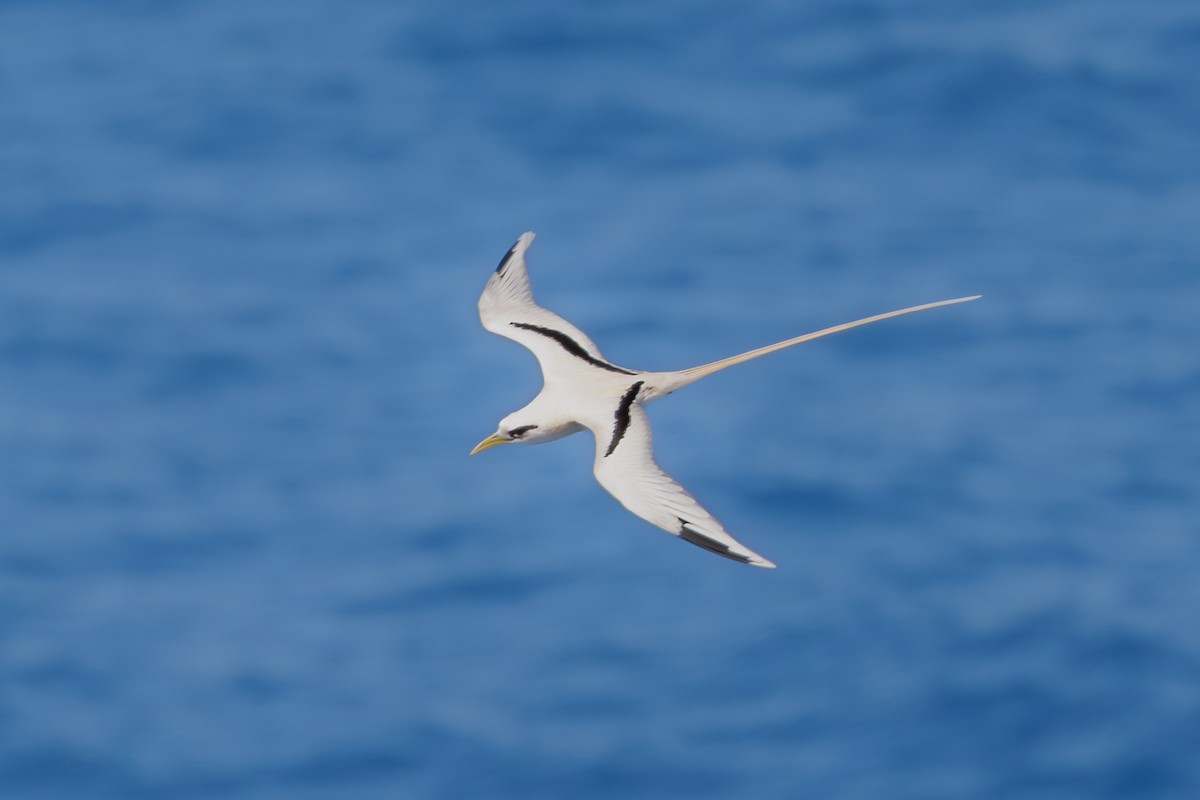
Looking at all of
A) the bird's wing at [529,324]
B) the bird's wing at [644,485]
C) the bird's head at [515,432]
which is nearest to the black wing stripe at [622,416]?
the bird's wing at [644,485]

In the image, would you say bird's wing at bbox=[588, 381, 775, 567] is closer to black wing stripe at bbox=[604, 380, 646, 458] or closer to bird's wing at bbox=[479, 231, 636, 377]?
black wing stripe at bbox=[604, 380, 646, 458]

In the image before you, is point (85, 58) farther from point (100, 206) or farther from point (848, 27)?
point (848, 27)

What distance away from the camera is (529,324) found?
49.7ft

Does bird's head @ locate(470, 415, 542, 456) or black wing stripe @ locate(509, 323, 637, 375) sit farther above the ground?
black wing stripe @ locate(509, 323, 637, 375)

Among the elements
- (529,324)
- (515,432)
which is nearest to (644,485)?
(515,432)

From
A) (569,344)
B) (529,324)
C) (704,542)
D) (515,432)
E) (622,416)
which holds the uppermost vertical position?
(529,324)

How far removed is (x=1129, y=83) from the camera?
2845 centimetres

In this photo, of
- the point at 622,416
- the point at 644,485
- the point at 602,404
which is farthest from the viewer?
the point at 602,404

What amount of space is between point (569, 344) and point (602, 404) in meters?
1.27

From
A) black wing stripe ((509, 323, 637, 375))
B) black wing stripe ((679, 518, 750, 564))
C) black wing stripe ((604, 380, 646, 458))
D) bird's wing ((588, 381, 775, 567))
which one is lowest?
black wing stripe ((679, 518, 750, 564))

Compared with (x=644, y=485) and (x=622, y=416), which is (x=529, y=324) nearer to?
(x=622, y=416)

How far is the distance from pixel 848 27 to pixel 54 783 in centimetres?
1812

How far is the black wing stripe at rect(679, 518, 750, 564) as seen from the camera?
37.1 feet

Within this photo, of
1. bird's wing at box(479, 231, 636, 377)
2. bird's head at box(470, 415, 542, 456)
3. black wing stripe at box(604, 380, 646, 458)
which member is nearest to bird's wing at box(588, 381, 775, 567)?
black wing stripe at box(604, 380, 646, 458)
